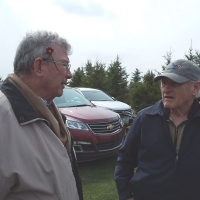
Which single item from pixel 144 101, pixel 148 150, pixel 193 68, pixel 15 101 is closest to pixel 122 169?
pixel 148 150

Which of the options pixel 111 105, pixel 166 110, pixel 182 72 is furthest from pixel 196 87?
pixel 111 105

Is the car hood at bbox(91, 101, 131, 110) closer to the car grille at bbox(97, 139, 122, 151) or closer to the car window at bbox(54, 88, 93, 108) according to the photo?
the car window at bbox(54, 88, 93, 108)

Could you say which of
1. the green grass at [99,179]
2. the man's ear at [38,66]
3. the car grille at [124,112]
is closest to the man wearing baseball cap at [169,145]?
the man's ear at [38,66]

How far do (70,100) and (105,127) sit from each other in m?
1.27

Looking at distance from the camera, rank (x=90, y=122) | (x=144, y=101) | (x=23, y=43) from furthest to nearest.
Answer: (x=144, y=101), (x=90, y=122), (x=23, y=43)

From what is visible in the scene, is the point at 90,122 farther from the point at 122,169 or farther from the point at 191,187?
the point at 191,187

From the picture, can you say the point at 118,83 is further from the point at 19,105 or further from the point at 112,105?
the point at 19,105

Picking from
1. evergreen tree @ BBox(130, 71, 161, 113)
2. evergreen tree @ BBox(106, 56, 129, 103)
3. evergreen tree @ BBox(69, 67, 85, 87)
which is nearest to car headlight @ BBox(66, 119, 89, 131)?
evergreen tree @ BBox(130, 71, 161, 113)

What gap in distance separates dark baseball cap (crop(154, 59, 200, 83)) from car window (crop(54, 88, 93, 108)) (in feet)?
12.9

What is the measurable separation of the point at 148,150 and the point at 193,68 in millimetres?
814

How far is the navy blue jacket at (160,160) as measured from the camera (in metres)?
2.04

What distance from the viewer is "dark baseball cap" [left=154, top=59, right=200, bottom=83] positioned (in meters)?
2.23

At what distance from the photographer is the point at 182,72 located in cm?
224

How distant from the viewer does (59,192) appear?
1570 millimetres
